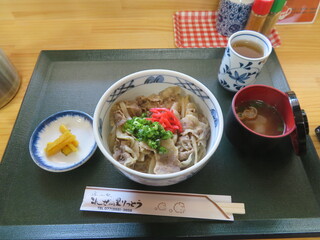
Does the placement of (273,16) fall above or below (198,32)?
above

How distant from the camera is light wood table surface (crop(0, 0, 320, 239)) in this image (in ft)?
4.68

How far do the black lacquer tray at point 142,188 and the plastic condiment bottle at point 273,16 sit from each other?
642mm

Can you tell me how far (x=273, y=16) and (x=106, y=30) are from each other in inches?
42.8

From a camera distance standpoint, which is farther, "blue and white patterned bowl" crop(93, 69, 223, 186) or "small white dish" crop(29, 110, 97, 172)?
"small white dish" crop(29, 110, 97, 172)

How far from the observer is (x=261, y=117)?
100cm

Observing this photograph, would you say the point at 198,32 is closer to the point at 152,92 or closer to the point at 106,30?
the point at 106,30

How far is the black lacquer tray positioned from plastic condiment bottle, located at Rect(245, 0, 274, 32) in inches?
22.3

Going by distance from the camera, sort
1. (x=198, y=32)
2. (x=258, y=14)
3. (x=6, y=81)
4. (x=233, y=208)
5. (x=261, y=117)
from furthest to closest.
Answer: (x=198, y=32) < (x=258, y=14) < (x=6, y=81) < (x=261, y=117) < (x=233, y=208)

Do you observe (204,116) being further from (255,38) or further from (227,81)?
(255,38)

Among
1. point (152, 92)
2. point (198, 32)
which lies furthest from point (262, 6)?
point (152, 92)

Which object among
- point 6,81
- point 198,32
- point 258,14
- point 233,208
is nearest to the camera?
point 233,208

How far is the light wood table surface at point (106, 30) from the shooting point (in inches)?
56.2

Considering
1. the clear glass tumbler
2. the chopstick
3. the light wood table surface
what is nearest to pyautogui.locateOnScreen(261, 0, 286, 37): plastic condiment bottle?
the light wood table surface

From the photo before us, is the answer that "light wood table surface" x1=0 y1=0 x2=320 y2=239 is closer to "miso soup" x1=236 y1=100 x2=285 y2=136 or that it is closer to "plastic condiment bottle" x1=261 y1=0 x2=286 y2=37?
"plastic condiment bottle" x1=261 y1=0 x2=286 y2=37
